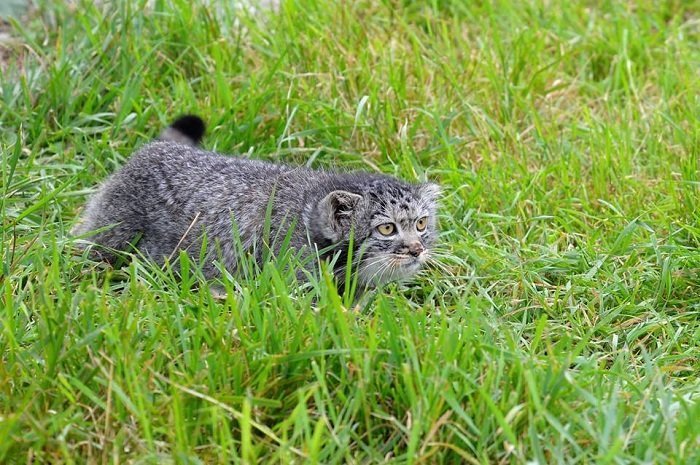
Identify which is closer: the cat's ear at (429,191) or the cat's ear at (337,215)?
the cat's ear at (337,215)

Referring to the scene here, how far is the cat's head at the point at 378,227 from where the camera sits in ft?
18.8

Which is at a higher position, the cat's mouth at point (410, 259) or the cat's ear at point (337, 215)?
the cat's ear at point (337, 215)

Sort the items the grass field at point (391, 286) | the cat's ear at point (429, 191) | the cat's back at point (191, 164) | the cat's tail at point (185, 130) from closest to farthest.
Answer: the grass field at point (391, 286) < the cat's ear at point (429, 191) < the cat's back at point (191, 164) < the cat's tail at point (185, 130)

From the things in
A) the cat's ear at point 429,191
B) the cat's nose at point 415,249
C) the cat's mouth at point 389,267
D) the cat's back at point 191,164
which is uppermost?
the cat's ear at point 429,191

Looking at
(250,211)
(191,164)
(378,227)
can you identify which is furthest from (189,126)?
(378,227)

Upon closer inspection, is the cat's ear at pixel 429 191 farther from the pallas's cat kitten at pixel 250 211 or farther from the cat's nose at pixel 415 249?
the cat's nose at pixel 415 249

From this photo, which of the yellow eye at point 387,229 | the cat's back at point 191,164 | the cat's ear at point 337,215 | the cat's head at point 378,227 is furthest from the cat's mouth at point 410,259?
the cat's back at point 191,164

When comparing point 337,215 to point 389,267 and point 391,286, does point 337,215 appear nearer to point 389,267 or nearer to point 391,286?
point 389,267

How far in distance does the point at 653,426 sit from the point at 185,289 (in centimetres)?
211

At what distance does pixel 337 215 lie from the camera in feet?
19.0

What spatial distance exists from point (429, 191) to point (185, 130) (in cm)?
165

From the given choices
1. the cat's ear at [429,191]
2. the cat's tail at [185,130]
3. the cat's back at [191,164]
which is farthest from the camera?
the cat's tail at [185,130]

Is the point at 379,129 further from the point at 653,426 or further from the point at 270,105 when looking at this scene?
the point at 653,426

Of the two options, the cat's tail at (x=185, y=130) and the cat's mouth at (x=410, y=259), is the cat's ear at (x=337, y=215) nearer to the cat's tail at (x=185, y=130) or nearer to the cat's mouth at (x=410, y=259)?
the cat's mouth at (x=410, y=259)
